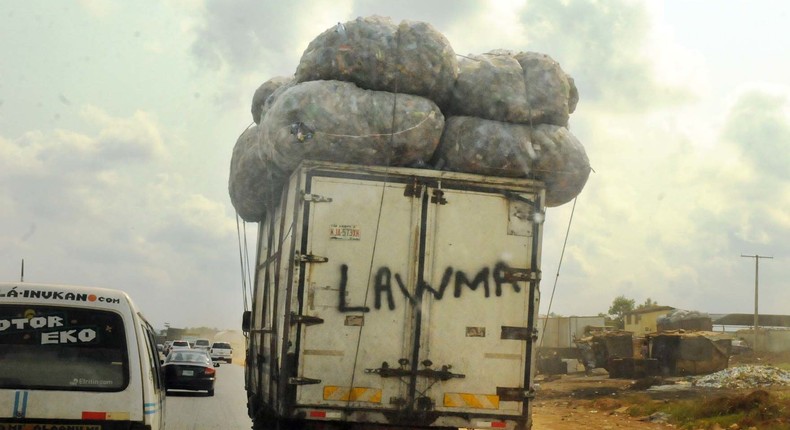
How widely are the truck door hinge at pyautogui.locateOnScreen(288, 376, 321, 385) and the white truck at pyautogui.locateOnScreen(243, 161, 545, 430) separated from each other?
1 centimetres

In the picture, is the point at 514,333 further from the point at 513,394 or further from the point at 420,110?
the point at 420,110

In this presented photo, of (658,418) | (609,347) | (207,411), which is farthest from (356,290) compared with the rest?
(609,347)

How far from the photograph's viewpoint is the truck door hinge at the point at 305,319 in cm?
818

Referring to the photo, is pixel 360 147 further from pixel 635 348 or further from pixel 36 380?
pixel 635 348

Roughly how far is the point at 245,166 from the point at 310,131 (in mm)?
2407

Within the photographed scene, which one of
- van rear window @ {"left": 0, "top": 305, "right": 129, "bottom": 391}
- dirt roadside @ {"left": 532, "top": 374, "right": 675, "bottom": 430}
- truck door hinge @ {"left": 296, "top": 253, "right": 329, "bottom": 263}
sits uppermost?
truck door hinge @ {"left": 296, "top": 253, "right": 329, "bottom": 263}

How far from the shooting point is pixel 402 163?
8805mm

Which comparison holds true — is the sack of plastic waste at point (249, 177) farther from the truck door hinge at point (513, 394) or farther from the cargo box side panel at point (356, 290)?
the truck door hinge at point (513, 394)

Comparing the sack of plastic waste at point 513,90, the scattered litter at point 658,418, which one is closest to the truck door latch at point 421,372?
the sack of plastic waste at point 513,90

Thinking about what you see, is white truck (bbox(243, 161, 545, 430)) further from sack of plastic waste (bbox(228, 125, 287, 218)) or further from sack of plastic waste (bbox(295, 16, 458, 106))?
sack of plastic waste (bbox(228, 125, 287, 218))

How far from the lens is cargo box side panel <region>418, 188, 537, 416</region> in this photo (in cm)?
843

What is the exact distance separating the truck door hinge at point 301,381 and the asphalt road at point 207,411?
205 inches

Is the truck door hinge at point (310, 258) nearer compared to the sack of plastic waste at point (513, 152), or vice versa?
the truck door hinge at point (310, 258)

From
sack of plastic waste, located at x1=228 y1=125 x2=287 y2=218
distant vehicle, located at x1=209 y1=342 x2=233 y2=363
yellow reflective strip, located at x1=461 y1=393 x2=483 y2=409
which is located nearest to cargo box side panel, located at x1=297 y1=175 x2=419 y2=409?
yellow reflective strip, located at x1=461 y1=393 x2=483 y2=409
